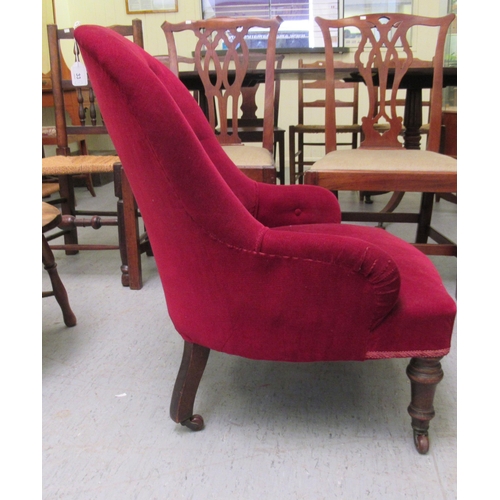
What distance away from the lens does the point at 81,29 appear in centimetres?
82

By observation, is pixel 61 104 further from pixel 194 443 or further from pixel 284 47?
pixel 284 47

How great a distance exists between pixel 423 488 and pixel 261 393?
17.7 inches

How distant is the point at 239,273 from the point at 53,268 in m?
0.89

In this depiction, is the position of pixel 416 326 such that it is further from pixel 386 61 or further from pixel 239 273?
pixel 386 61

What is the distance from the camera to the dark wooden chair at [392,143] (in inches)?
61.7

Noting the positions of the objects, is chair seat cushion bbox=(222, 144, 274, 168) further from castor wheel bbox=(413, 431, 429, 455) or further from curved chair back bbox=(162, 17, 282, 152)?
castor wheel bbox=(413, 431, 429, 455)

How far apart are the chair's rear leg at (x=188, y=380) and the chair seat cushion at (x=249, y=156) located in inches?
30.8

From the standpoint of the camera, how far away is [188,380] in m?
1.05

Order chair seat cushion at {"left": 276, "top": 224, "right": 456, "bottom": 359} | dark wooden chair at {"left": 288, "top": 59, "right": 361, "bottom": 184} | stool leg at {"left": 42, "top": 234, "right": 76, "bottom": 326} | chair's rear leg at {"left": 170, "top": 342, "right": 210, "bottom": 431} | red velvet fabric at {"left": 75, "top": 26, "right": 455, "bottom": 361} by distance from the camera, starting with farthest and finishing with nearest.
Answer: dark wooden chair at {"left": 288, "top": 59, "right": 361, "bottom": 184} → stool leg at {"left": 42, "top": 234, "right": 76, "bottom": 326} → chair's rear leg at {"left": 170, "top": 342, "right": 210, "bottom": 431} → chair seat cushion at {"left": 276, "top": 224, "right": 456, "bottom": 359} → red velvet fabric at {"left": 75, "top": 26, "right": 455, "bottom": 361}

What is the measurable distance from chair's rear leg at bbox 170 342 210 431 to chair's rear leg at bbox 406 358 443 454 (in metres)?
0.45

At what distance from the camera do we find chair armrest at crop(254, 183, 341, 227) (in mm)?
1354

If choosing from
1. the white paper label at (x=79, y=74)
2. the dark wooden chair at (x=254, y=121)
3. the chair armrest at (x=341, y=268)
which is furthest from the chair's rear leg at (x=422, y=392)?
the dark wooden chair at (x=254, y=121)

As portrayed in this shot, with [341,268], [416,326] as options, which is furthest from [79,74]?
[416,326]

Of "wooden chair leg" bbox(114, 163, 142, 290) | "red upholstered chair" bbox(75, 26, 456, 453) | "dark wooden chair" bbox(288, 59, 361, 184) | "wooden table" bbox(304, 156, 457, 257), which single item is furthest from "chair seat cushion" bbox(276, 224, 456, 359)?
"dark wooden chair" bbox(288, 59, 361, 184)
